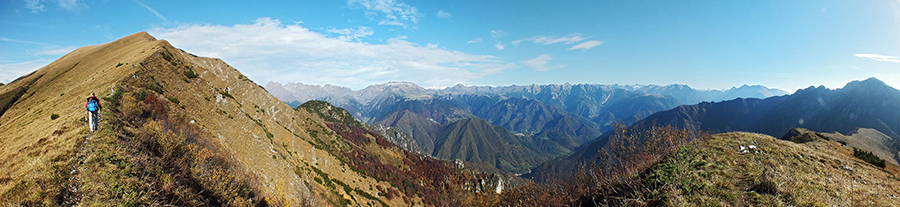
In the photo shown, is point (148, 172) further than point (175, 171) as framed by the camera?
No

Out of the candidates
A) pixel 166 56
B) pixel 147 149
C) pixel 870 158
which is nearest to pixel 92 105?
pixel 147 149

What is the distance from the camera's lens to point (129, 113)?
60.7ft

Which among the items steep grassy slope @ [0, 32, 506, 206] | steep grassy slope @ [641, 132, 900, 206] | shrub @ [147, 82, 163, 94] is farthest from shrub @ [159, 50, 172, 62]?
steep grassy slope @ [641, 132, 900, 206]

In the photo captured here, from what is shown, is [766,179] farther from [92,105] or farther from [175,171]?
[92,105]

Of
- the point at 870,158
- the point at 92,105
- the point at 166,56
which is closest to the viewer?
the point at 92,105

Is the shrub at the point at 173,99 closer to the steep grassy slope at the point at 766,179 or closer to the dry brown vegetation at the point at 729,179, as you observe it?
the dry brown vegetation at the point at 729,179

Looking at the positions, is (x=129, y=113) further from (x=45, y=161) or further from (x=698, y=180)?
(x=698, y=180)

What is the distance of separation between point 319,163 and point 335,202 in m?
15.1

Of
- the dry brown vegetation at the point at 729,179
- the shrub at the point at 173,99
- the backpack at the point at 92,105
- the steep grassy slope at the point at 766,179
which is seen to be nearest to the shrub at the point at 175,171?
the backpack at the point at 92,105

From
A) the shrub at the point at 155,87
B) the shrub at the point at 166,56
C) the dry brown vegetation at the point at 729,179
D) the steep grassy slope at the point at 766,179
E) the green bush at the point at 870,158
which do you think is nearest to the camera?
the steep grassy slope at the point at 766,179

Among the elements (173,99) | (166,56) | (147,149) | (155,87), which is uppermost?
(166,56)

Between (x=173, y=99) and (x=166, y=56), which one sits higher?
(x=166, y=56)

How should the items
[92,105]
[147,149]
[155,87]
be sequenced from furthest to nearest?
[155,87] → [147,149] → [92,105]

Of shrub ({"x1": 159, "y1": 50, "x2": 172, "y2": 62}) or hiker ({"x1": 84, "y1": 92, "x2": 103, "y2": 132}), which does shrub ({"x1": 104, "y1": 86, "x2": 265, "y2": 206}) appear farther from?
shrub ({"x1": 159, "y1": 50, "x2": 172, "y2": 62})
